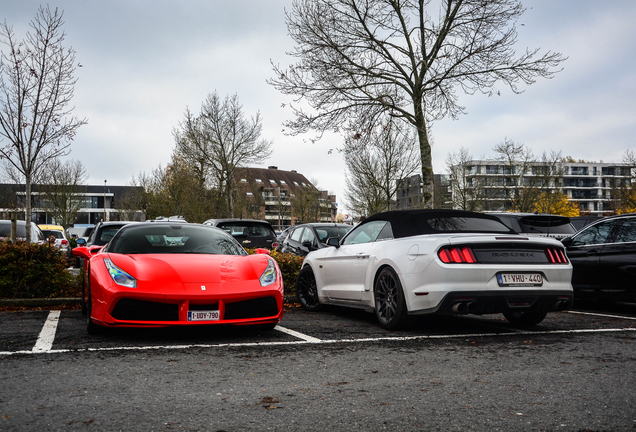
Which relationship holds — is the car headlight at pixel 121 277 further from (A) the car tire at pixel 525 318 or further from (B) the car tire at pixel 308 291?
(A) the car tire at pixel 525 318

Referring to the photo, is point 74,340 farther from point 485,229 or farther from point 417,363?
point 485,229

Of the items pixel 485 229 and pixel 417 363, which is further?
pixel 485 229

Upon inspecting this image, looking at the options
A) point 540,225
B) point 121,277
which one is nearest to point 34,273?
point 121,277

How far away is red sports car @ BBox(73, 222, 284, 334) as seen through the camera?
583 centimetres

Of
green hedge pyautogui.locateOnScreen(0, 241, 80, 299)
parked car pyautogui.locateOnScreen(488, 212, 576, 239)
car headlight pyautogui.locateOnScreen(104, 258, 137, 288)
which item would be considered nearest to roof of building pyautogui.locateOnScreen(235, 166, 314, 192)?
parked car pyautogui.locateOnScreen(488, 212, 576, 239)

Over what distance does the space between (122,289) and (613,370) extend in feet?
14.5

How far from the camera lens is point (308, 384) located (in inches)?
169

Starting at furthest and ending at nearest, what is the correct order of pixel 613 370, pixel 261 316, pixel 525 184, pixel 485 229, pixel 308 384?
1. pixel 525 184
2. pixel 485 229
3. pixel 261 316
4. pixel 613 370
5. pixel 308 384

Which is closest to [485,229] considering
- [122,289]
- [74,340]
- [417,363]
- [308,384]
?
[417,363]

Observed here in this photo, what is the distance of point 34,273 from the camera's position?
934 cm

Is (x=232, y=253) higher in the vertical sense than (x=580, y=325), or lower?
higher

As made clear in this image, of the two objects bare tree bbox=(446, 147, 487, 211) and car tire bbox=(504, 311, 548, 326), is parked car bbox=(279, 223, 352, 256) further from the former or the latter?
bare tree bbox=(446, 147, 487, 211)

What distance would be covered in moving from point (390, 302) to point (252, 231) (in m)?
7.99

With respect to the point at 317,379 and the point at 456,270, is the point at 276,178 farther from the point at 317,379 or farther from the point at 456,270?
the point at 317,379
